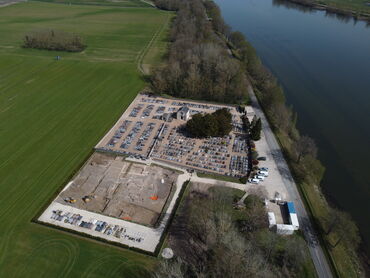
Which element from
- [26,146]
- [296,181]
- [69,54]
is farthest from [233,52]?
[26,146]

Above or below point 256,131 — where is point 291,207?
below

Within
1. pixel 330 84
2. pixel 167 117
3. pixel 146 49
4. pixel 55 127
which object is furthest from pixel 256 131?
pixel 146 49

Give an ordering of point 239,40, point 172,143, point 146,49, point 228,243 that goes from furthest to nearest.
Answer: point 146,49 < point 239,40 < point 172,143 < point 228,243

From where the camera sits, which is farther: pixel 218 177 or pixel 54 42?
pixel 54 42

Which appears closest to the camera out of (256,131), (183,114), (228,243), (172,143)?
(228,243)

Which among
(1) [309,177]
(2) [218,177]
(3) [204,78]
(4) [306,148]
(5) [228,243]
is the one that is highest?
(3) [204,78]

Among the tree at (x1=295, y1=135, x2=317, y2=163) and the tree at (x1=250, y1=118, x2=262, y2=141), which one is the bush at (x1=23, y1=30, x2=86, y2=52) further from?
the tree at (x1=295, y1=135, x2=317, y2=163)

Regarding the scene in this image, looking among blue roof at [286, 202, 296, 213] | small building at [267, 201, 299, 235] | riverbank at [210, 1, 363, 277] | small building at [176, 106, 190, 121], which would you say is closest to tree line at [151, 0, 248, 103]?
riverbank at [210, 1, 363, 277]

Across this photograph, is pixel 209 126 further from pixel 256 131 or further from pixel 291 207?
pixel 291 207
